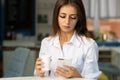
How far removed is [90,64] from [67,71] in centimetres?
18

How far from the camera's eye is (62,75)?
1.81 m

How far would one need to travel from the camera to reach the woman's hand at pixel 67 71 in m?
1.77

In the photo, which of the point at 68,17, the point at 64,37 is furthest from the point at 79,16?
the point at 64,37

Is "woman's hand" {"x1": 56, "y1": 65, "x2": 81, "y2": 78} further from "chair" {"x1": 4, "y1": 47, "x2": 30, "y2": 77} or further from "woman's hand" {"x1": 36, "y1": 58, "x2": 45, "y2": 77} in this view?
"chair" {"x1": 4, "y1": 47, "x2": 30, "y2": 77}

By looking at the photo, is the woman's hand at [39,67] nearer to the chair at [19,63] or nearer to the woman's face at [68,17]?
the woman's face at [68,17]

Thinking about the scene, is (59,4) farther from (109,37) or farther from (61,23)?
(109,37)

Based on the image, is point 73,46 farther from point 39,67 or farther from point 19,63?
point 19,63

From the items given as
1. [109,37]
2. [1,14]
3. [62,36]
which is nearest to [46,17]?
[1,14]

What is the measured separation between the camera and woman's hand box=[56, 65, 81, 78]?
5.82 ft

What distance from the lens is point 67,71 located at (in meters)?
1.77

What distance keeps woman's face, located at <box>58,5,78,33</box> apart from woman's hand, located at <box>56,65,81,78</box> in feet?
0.93

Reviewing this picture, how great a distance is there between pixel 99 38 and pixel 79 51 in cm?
389

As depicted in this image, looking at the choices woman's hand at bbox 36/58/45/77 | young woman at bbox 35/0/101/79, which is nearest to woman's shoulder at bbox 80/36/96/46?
young woman at bbox 35/0/101/79

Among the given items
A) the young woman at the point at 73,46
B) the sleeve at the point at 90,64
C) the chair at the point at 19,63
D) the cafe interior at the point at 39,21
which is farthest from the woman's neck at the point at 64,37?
the cafe interior at the point at 39,21
